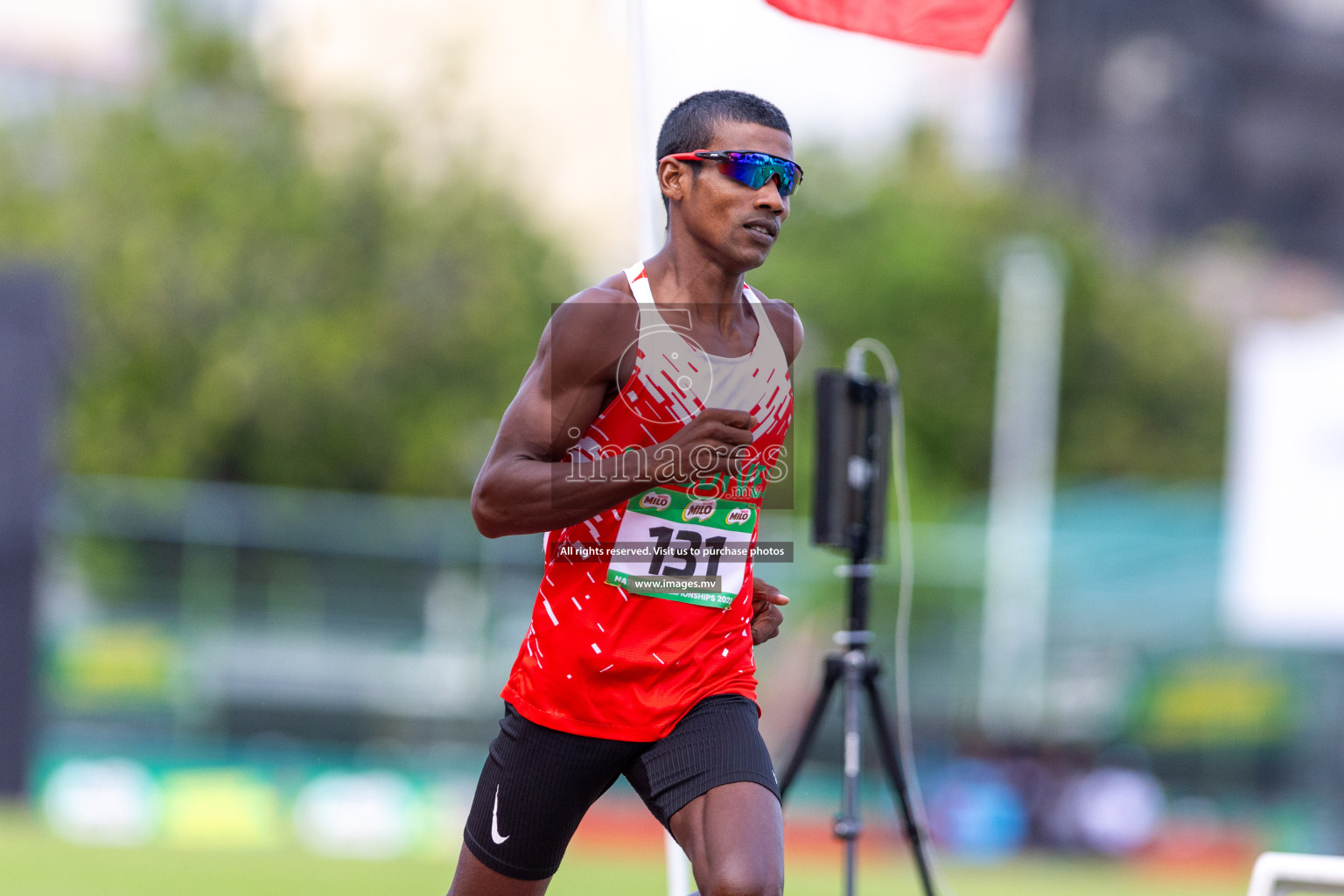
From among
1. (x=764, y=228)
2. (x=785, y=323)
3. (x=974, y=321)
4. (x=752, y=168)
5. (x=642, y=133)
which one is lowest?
(x=785, y=323)

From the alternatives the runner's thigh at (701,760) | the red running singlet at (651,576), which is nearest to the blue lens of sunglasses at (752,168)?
the red running singlet at (651,576)

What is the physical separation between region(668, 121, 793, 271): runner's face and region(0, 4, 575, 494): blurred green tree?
2701cm

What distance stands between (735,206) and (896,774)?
101 inches

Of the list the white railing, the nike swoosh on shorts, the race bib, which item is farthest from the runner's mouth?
the white railing

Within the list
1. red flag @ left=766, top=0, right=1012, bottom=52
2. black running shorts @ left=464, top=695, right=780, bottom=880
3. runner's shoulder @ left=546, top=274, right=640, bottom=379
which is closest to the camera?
runner's shoulder @ left=546, top=274, right=640, bottom=379

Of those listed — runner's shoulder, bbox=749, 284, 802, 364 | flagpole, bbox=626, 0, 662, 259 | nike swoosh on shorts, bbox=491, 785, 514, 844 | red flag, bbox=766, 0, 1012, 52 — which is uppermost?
red flag, bbox=766, 0, 1012, 52

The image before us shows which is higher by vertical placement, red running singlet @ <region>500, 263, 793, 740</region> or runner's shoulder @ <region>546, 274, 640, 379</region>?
runner's shoulder @ <region>546, 274, 640, 379</region>

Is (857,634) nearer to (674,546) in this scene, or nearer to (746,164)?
(674,546)

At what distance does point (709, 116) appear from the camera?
398 cm

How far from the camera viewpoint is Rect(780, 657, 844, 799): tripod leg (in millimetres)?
5480

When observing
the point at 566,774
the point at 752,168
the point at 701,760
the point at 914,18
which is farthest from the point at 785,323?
the point at 914,18

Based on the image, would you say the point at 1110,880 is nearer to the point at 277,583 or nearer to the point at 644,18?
the point at 277,583

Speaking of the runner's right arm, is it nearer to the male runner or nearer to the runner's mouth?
the male runner

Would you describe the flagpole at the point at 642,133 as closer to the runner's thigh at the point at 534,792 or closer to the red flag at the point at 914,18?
the red flag at the point at 914,18
